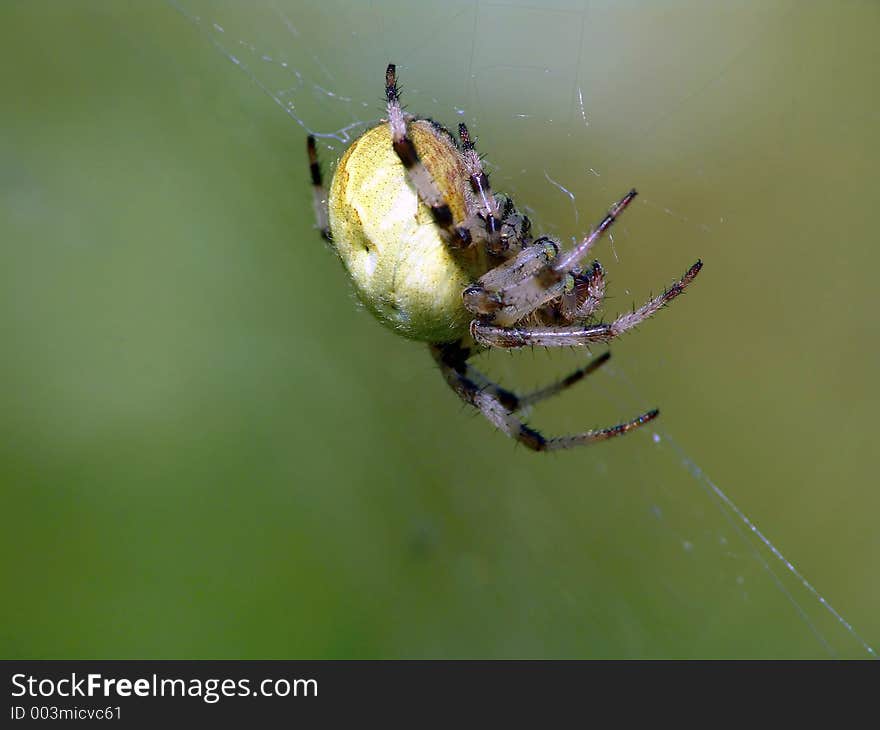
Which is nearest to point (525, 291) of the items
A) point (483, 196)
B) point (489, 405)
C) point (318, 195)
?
point (483, 196)

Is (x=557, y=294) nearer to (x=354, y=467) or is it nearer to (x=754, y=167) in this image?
(x=754, y=167)

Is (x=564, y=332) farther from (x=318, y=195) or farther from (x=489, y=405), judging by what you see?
(x=318, y=195)

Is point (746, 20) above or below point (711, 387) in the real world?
above

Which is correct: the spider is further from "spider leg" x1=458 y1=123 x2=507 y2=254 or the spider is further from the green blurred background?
the green blurred background

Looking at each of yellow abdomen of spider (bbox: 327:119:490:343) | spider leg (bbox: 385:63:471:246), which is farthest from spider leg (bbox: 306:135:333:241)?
spider leg (bbox: 385:63:471:246)
